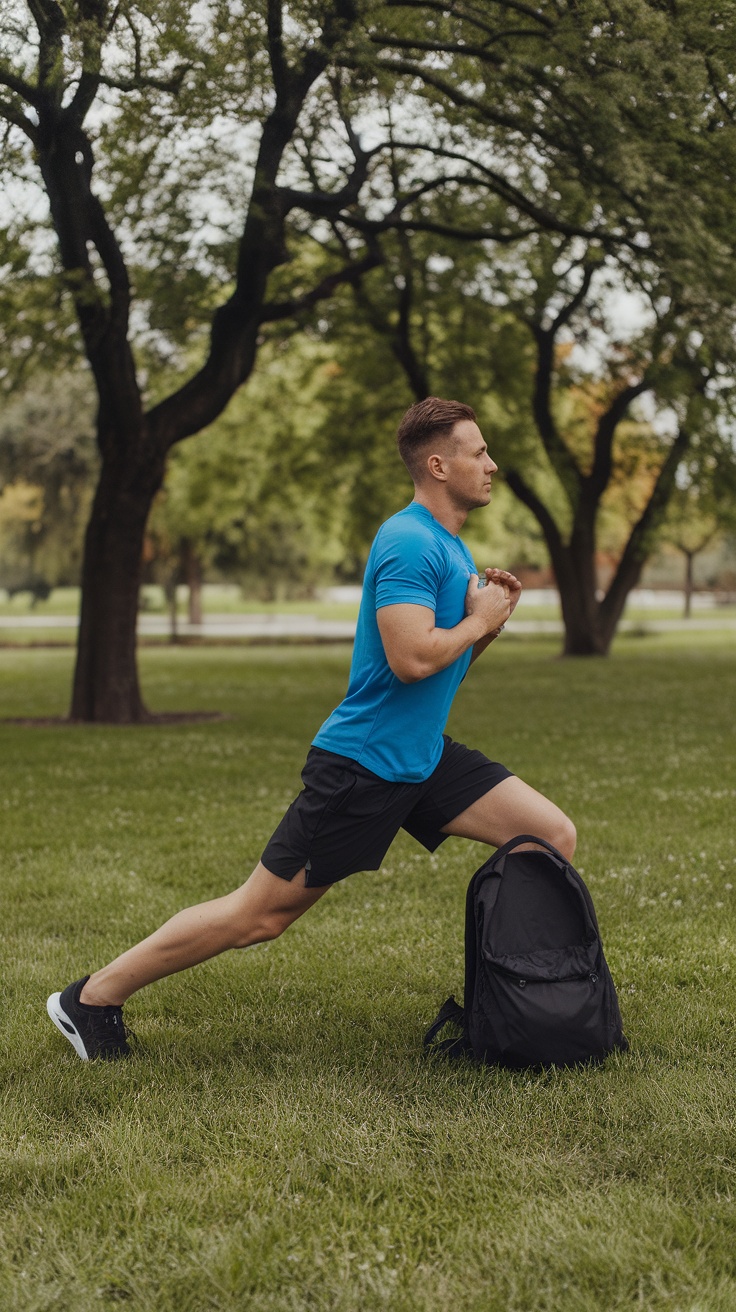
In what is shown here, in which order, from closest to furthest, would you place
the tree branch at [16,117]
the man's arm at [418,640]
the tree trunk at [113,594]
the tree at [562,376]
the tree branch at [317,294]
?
1. the man's arm at [418,640]
2. the tree branch at [16,117]
3. the tree trunk at [113,594]
4. the tree branch at [317,294]
5. the tree at [562,376]

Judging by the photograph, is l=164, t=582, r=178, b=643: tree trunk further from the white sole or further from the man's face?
the man's face

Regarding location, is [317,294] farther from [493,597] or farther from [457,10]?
[493,597]

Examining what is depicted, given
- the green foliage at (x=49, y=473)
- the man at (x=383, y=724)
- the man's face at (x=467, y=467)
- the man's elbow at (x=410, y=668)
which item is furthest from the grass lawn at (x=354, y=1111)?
the green foliage at (x=49, y=473)

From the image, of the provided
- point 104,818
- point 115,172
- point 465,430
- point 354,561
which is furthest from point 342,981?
point 354,561

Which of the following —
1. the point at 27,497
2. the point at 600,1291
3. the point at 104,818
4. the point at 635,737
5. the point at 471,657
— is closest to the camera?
the point at 600,1291

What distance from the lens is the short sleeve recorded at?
381cm

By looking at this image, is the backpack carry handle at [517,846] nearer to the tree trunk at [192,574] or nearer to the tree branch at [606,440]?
the tree branch at [606,440]

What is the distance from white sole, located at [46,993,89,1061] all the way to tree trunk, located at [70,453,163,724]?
36.3 feet

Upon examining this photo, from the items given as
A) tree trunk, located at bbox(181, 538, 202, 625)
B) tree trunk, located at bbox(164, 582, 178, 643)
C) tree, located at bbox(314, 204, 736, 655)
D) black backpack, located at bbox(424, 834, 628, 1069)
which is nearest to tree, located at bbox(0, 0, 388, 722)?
tree, located at bbox(314, 204, 736, 655)

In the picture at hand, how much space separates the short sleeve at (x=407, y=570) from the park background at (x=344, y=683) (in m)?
1.55

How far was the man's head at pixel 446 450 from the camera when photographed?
4062 millimetres

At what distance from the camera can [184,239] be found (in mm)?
15523

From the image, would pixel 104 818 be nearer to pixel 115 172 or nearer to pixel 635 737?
pixel 635 737

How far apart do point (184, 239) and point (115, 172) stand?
6.22ft
